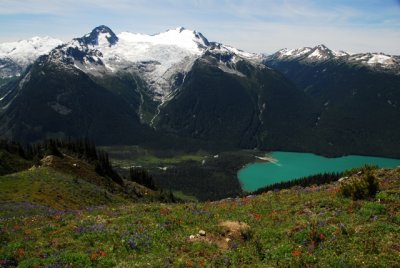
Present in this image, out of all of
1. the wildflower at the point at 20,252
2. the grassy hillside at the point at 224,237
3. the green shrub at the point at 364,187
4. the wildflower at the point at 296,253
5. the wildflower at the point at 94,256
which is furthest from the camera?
the green shrub at the point at 364,187

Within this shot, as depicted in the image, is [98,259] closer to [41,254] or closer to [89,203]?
[41,254]

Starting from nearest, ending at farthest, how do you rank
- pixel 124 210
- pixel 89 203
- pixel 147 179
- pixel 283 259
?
pixel 283 259 < pixel 124 210 < pixel 89 203 < pixel 147 179

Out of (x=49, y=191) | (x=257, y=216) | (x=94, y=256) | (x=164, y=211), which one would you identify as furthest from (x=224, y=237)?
(x=49, y=191)

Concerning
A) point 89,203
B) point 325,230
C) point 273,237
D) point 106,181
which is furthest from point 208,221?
point 106,181

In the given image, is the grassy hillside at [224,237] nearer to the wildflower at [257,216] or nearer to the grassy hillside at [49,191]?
the wildflower at [257,216]

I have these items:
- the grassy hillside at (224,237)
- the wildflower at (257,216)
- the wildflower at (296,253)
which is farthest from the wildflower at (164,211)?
the wildflower at (296,253)

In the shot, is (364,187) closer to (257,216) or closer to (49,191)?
(257,216)

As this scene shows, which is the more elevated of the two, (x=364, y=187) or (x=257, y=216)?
(x=364, y=187)

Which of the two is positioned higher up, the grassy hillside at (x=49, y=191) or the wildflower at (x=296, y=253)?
the wildflower at (x=296, y=253)

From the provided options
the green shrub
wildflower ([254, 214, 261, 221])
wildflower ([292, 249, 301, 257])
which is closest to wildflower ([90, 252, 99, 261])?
wildflower ([292, 249, 301, 257])
